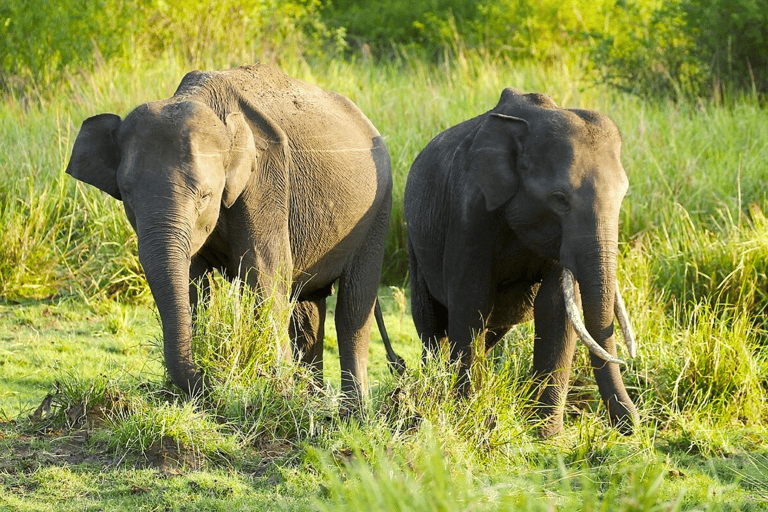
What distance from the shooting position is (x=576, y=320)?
650cm

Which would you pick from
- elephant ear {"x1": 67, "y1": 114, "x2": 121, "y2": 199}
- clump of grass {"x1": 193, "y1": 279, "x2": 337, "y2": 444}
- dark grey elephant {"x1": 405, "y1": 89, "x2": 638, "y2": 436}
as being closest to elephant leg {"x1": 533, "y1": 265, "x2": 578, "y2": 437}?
dark grey elephant {"x1": 405, "y1": 89, "x2": 638, "y2": 436}

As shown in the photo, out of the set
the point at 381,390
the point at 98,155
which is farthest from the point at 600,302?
the point at 98,155

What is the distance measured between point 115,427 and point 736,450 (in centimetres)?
362

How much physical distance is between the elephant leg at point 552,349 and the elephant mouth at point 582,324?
200 mm

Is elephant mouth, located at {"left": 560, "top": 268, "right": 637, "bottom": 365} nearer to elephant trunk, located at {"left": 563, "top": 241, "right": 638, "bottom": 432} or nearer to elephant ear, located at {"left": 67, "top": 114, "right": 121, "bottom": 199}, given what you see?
elephant trunk, located at {"left": 563, "top": 241, "right": 638, "bottom": 432}

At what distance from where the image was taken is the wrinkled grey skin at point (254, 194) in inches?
233

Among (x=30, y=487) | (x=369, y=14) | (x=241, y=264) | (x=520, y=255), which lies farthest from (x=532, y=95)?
(x=369, y=14)

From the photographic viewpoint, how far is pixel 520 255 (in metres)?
7.19

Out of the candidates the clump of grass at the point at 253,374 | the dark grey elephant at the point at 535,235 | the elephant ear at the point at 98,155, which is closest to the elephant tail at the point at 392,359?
the dark grey elephant at the point at 535,235

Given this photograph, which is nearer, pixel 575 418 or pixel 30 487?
pixel 30 487

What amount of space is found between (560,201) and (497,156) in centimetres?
52

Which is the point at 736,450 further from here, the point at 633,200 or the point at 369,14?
the point at 369,14

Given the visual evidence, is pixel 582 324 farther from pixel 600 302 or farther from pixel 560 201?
pixel 560 201

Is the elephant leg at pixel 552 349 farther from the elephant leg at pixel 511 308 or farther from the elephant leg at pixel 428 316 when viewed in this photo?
the elephant leg at pixel 428 316
